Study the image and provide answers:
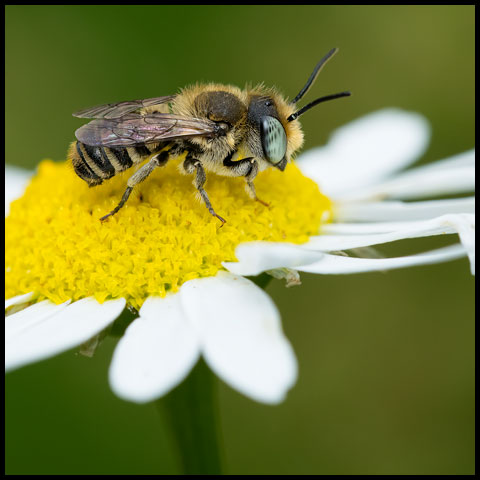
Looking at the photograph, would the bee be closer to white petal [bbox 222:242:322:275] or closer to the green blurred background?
white petal [bbox 222:242:322:275]

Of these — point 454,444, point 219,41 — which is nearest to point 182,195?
point 454,444

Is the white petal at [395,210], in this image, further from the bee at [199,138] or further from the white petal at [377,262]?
the white petal at [377,262]

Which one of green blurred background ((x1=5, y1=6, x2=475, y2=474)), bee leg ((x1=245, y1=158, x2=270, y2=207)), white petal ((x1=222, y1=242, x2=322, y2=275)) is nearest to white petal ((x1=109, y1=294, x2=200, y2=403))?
white petal ((x1=222, y1=242, x2=322, y2=275))

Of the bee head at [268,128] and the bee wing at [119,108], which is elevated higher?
the bee wing at [119,108]

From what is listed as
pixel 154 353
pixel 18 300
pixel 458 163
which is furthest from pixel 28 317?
pixel 458 163

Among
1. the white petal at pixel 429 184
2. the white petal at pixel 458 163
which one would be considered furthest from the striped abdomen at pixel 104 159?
the white petal at pixel 458 163

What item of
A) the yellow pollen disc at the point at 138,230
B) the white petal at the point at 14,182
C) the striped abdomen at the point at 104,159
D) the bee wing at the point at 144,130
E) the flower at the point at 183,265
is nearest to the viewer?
the flower at the point at 183,265

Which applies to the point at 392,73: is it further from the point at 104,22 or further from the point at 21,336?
the point at 21,336
